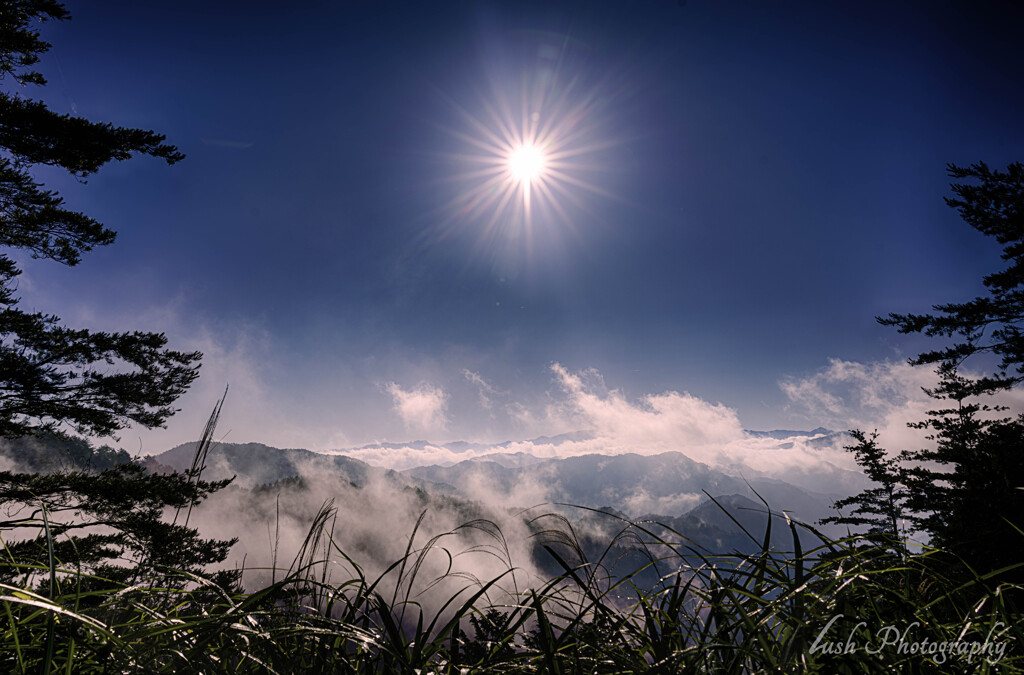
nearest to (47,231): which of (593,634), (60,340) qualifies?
(60,340)

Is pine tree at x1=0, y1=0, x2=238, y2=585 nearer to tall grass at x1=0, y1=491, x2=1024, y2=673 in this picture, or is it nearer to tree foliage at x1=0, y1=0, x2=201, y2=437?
tree foliage at x1=0, y1=0, x2=201, y2=437

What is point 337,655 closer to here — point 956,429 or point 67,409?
point 67,409

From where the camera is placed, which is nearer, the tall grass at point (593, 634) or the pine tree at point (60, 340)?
the tall grass at point (593, 634)

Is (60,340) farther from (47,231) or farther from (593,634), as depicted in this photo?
(593,634)

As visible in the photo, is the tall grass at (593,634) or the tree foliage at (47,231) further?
the tree foliage at (47,231)

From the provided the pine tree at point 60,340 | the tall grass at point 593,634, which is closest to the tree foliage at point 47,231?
the pine tree at point 60,340

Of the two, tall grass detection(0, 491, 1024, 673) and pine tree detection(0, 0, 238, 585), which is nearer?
tall grass detection(0, 491, 1024, 673)

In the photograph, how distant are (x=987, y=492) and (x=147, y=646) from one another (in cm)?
1170

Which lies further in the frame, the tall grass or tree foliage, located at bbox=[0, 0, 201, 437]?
tree foliage, located at bbox=[0, 0, 201, 437]

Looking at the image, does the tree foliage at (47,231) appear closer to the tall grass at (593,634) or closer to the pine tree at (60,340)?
the pine tree at (60,340)

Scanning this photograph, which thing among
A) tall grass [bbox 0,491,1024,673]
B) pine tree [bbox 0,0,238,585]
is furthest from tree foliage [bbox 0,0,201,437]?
tall grass [bbox 0,491,1024,673]

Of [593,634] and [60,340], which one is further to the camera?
[60,340]

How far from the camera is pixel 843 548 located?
1595mm

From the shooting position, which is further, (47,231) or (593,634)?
(47,231)
